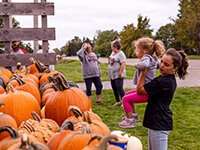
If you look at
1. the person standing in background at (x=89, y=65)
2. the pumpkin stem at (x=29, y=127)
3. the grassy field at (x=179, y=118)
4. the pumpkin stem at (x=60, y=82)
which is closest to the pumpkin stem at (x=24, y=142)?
the pumpkin stem at (x=29, y=127)

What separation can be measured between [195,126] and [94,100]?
4077 mm

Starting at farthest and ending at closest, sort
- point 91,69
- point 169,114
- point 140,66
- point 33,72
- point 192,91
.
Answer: point 192,91 → point 91,69 → point 33,72 → point 140,66 → point 169,114

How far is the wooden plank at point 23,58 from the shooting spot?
5.68 m

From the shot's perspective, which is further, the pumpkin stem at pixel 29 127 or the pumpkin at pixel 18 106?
the pumpkin at pixel 18 106

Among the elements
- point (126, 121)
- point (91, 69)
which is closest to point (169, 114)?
point (126, 121)

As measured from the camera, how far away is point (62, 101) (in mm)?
2842

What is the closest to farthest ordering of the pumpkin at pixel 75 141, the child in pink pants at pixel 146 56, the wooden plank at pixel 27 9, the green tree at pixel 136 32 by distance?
the pumpkin at pixel 75 141 < the child in pink pants at pixel 146 56 < the wooden plank at pixel 27 9 < the green tree at pixel 136 32

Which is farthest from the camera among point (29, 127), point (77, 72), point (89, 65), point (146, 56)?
point (77, 72)

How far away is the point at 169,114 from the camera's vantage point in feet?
12.1

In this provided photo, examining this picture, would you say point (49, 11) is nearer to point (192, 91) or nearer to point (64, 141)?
point (64, 141)

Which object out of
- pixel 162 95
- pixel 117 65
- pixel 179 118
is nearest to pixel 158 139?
pixel 162 95

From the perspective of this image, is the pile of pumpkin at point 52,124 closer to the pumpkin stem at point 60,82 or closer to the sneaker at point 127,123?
the pumpkin stem at point 60,82

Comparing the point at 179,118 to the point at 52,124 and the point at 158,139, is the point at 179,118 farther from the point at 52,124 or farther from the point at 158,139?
the point at 52,124

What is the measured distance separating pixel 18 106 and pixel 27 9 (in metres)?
3.78
